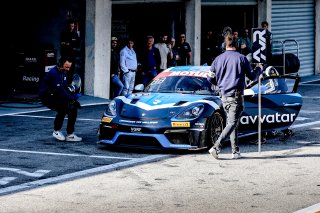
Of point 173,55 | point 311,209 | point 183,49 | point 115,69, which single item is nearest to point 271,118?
point 311,209

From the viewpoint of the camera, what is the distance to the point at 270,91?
1630cm

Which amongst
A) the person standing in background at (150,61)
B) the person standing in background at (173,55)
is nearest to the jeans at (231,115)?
the person standing in background at (150,61)

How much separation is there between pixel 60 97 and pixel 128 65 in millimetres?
7993

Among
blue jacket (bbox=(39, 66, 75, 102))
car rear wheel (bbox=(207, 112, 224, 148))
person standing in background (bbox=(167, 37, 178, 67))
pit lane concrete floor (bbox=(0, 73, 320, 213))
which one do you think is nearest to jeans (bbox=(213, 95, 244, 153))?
pit lane concrete floor (bbox=(0, 73, 320, 213))

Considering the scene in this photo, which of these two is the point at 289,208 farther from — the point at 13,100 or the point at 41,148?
the point at 13,100

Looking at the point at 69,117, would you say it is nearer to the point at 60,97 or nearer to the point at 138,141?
the point at 60,97

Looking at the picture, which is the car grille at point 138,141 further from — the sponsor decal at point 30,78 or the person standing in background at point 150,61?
the person standing in background at point 150,61

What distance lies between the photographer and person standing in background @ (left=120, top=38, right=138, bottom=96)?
23531 mm

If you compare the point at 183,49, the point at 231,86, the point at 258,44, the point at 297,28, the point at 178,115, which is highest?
the point at 297,28

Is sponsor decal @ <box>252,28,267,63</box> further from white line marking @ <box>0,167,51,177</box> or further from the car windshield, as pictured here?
white line marking @ <box>0,167,51,177</box>

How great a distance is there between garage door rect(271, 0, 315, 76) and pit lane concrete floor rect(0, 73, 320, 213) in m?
18.7

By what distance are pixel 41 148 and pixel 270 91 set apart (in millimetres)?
4091

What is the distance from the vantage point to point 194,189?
11.4 metres

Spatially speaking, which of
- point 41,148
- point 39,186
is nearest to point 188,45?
point 41,148
